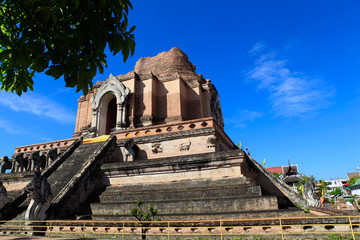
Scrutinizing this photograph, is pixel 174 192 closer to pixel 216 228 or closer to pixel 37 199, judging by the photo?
pixel 216 228

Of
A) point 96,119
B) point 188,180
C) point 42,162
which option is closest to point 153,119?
point 96,119

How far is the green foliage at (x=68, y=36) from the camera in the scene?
12.5ft

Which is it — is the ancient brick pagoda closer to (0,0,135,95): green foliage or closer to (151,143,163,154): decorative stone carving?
(151,143,163,154): decorative stone carving

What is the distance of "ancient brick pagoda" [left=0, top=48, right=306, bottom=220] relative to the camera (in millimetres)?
8414

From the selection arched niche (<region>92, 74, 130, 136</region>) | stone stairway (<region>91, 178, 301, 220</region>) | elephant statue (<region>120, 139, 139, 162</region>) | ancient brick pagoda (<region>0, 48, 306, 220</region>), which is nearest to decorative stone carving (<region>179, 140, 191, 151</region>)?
ancient brick pagoda (<region>0, 48, 306, 220</region>)

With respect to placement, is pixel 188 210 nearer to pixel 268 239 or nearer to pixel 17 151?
pixel 268 239

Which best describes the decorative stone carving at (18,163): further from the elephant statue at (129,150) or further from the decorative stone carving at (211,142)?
the decorative stone carving at (211,142)

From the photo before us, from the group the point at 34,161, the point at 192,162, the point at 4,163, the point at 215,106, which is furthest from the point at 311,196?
the point at 4,163

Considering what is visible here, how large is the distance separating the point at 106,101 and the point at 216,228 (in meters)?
16.7

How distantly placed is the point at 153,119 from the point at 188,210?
1202 cm

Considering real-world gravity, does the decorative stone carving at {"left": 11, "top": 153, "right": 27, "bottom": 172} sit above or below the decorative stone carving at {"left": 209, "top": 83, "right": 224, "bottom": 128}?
below

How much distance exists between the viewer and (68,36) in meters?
4.19

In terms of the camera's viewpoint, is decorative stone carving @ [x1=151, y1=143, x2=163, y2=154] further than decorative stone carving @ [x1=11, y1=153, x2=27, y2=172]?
No

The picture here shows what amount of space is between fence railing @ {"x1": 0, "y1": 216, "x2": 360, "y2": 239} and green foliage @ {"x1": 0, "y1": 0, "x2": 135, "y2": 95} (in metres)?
4.41
